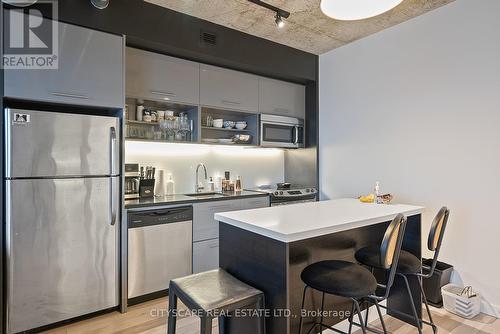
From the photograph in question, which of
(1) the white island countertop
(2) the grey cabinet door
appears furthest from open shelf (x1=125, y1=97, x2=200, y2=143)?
(1) the white island countertop

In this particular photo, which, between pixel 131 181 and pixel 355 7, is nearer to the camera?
pixel 355 7

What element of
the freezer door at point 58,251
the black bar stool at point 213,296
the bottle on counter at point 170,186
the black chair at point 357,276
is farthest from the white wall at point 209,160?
the black chair at point 357,276

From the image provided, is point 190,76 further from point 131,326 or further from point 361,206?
point 131,326

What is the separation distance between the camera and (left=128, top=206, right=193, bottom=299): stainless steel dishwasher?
2.56 m

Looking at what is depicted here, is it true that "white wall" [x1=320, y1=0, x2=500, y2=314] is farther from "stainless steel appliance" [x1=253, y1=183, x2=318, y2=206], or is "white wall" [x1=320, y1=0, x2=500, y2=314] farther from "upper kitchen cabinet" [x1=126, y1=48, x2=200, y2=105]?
"upper kitchen cabinet" [x1=126, y1=48, x2=200, y2=105]

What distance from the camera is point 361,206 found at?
7.48 ft

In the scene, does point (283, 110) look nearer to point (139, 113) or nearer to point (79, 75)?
point (139, 113)

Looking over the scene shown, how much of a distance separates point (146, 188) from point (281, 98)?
2.07 metres

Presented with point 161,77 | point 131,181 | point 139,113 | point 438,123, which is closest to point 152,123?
point 139,113

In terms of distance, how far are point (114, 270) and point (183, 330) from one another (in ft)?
2.52

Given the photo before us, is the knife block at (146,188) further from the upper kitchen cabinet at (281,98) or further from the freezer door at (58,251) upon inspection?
the upper kitchen cabinet at (281,98)

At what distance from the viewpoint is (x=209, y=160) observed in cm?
370

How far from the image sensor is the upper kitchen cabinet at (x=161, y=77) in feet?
9.15

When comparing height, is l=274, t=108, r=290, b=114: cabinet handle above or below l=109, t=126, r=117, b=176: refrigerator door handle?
above
